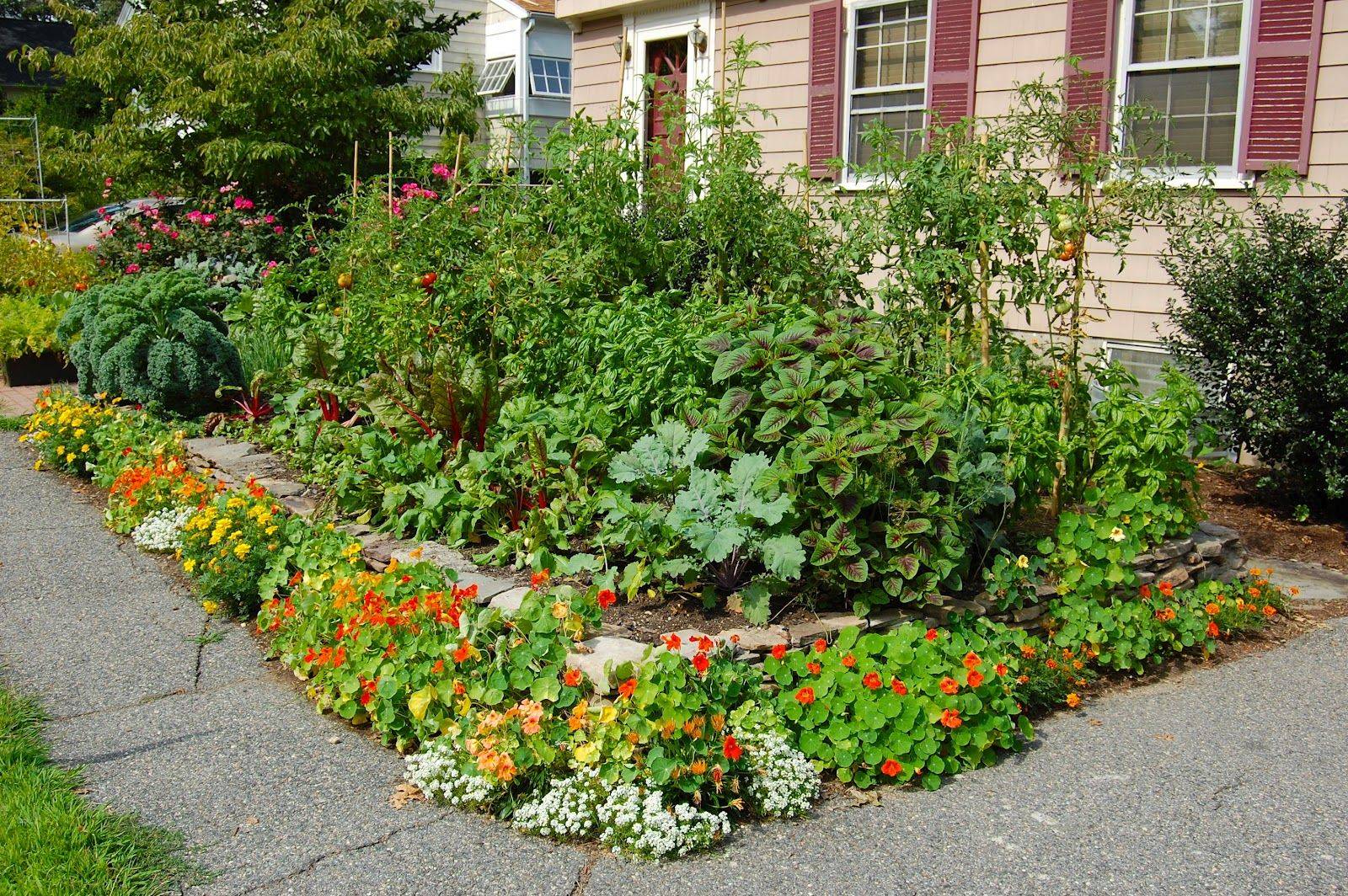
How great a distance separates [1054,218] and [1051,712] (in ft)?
6.46

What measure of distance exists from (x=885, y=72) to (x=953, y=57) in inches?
29.5

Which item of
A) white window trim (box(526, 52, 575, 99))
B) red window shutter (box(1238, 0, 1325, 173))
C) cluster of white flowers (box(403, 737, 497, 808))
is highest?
white window trim (box(526, 52, 575, 99))

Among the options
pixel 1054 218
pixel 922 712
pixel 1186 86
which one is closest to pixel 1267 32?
pixel 1186 86

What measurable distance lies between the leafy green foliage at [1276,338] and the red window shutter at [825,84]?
11.4 feet

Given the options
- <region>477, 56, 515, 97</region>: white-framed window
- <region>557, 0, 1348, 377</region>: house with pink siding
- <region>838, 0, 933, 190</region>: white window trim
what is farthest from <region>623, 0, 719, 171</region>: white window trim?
<region>477, 56, 515, 97</region>: white-framed window

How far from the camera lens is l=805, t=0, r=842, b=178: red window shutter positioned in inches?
352

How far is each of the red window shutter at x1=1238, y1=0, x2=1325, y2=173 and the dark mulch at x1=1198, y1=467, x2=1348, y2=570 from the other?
1.83 m

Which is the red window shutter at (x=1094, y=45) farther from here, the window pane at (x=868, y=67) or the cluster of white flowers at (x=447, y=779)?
the cluster of white flowers at (x=447, y=779)

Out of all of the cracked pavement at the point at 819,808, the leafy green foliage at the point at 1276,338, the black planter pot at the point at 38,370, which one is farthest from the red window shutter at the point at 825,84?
the black planter pot at the point at 38,370

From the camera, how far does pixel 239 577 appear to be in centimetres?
463

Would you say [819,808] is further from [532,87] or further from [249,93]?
[532,87]

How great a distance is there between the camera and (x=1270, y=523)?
595 centimetres

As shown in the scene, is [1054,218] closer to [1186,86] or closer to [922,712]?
[922,712]

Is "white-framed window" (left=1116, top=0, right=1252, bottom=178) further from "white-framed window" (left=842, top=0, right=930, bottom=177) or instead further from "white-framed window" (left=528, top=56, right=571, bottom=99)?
"white-framed window" (left=528, top=56, right=571, bottom=99)
